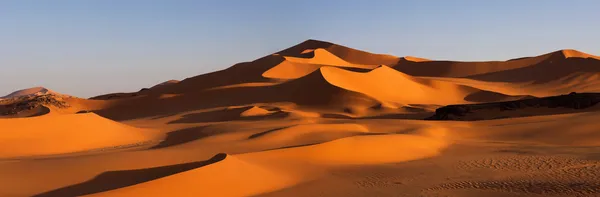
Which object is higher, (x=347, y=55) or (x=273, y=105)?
(x=347, y=55)

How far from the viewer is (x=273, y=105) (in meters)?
31.4

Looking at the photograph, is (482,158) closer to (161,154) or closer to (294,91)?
(161,154)

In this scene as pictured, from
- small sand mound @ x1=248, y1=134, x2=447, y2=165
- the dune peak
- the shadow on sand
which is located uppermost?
the dune peak

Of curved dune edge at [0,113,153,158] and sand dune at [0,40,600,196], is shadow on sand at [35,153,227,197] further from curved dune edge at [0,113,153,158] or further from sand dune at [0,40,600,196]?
curved dune edge at [0,113,153,158]

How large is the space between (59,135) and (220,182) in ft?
30.4

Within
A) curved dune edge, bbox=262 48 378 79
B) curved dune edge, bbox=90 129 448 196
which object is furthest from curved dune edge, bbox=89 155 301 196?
curved dune edge, bbox=262 48 378 79

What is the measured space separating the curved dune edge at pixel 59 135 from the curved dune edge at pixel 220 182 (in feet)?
23.7

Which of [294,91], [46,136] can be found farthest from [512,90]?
[46,136]

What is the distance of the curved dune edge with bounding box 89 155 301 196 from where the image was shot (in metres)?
7.73

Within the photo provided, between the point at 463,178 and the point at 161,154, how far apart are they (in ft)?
20.8

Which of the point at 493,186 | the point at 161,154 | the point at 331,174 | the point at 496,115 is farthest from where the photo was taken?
the point at 496,115

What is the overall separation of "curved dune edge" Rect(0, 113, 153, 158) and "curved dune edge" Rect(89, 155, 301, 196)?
721 centimetres

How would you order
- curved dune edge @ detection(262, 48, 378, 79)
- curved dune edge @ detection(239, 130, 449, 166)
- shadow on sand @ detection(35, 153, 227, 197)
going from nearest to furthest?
1. shadow on sand @ detection(35, 153, 227, 197)
2. curved dune edge @ detection(239, 130, 449, 166)
3. curved dune edge @ detection(262, 48, 378, 79)

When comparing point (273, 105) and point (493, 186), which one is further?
point (273, 105)
